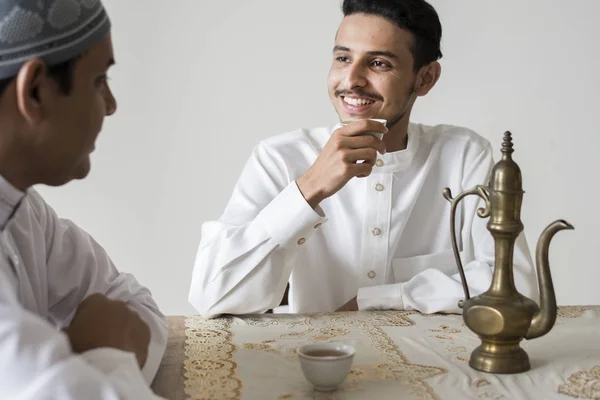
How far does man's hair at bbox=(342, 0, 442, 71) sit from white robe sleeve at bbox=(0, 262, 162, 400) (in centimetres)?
165

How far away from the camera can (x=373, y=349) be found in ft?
4.93

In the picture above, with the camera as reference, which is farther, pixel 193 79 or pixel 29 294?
pixel 193 79

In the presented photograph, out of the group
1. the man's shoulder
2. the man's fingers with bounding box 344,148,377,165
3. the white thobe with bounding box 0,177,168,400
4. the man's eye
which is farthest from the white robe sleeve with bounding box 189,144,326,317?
the man's shoulder

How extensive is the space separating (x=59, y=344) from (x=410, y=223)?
1.58 metres

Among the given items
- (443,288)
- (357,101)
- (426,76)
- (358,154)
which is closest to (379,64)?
(357,101)

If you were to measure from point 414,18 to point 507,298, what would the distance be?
48.9 inches

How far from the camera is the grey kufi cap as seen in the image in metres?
0.98

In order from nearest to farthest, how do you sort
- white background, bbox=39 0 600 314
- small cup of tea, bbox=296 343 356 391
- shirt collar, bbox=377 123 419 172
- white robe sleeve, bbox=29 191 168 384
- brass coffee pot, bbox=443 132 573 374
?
small cup of tea, bbox=296 343 356 391, brass coffee pot, bbox=443 132 573 374, white robe sleeve, bbox=29 191 168 384, shirt collar, bbox=377 123 419 172, white background, bbox=39 0 600 314

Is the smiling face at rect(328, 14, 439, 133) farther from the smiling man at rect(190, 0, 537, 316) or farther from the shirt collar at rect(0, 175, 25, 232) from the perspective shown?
the shirt collar at rect(0, 175, 25, 232)

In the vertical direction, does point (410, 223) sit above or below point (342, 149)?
below

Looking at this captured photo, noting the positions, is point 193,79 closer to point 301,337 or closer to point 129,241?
point 129,241

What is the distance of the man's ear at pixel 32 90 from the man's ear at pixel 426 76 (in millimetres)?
1607

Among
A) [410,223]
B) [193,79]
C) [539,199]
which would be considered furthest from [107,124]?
[539,199]

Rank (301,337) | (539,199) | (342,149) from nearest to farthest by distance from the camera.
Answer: (301,337), (342,149), (539,199)
